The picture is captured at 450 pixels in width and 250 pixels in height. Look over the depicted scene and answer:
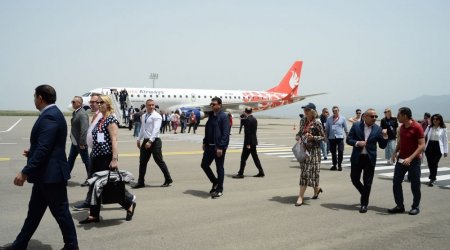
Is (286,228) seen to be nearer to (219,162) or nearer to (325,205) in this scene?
(325,205)

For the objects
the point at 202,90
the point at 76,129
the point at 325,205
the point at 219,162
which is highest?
the point at 202,90

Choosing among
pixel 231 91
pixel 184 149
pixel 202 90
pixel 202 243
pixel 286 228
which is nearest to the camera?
pixel 202 243

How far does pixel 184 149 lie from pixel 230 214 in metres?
9.56

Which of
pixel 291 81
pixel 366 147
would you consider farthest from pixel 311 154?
pixel 291 81

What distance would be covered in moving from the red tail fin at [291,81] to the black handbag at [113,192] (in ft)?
132

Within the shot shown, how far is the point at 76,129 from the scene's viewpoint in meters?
7.83

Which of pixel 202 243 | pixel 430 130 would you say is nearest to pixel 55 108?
pixel 202 243

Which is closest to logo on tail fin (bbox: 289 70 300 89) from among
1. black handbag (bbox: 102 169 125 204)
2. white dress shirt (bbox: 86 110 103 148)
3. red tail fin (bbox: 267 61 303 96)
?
red tail fin (bbox: 267 61 303 96)

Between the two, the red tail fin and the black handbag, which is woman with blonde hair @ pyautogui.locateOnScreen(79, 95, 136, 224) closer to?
the black handbag

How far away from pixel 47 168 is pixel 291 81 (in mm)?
42737

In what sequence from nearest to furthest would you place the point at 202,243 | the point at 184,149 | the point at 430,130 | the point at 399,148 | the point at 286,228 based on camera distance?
the point at 202,243
the point at 286,228
the point at 399,148
the point at 430,130
the point at 184,149

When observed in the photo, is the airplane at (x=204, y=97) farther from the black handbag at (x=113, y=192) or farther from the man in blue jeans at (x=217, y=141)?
the black handbag at (x=113, y=192)

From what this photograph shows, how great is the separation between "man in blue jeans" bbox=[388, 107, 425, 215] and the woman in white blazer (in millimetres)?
3028

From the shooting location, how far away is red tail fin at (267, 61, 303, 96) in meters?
44.9
